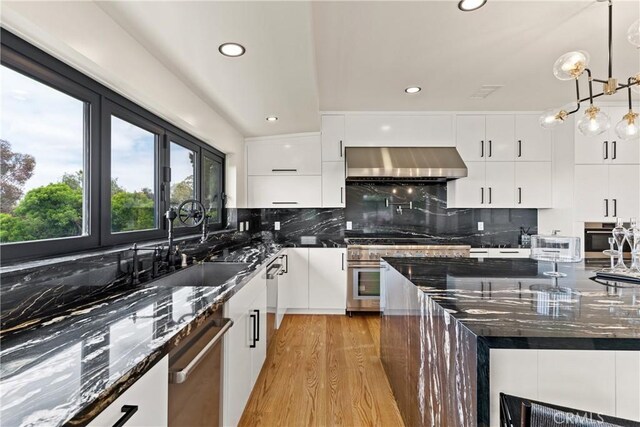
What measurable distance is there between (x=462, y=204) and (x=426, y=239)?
62 cm

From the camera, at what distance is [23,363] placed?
0.78 metres

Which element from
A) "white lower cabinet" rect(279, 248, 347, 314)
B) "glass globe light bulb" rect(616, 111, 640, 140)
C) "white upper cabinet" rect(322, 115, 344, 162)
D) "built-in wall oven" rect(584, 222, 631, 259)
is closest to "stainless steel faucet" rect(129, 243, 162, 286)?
"white lower cabinet" rect(279, 248, 347, 314)

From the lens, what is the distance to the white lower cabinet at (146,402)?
668 mm

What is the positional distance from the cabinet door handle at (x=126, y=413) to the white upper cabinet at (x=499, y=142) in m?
4.14

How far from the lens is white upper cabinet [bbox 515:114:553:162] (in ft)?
12.5

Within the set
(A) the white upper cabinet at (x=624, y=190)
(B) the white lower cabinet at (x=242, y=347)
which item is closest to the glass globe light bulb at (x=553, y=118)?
(A) the white upper cabinet at (x=624, y=190)

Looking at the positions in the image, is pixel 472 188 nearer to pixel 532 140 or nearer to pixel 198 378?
pixel 532 140

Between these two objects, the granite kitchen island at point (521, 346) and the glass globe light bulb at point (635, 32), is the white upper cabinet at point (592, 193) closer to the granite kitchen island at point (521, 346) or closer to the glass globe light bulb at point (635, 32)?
the glass globe light bulb at point (635, 32)

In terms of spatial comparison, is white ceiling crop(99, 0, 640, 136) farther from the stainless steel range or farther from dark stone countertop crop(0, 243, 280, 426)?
the stainless steel range

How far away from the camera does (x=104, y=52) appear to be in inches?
56.9

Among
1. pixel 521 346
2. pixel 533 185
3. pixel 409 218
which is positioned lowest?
pixel 521 346

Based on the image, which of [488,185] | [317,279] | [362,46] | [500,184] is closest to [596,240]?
[500,184]

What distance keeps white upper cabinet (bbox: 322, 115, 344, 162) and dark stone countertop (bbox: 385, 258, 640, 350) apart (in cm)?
224

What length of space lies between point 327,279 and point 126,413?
3.08m
